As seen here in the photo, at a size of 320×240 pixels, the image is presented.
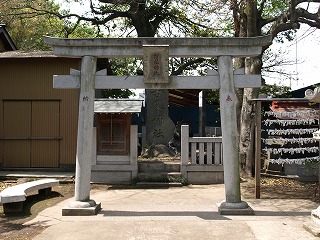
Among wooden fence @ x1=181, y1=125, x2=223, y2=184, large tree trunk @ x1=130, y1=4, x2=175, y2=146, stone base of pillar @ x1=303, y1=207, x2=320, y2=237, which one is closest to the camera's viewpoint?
stone base of pillar @ x1=303, y1=207, x2=320, y2=237

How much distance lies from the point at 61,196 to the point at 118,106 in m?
3.71

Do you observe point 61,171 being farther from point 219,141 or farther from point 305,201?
point 305,201

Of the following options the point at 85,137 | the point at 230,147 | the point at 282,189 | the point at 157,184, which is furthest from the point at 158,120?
A: the point at 230,147

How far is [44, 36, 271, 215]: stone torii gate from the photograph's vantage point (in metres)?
8.45

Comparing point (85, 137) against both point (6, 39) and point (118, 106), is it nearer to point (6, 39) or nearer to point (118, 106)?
point (118, 106)

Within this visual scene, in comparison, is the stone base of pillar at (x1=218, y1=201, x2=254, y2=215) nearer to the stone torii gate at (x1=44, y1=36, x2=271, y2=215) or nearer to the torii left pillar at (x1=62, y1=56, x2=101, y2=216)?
the stone torii gate at (x1=44, y1=36, x2=271, y2=215)

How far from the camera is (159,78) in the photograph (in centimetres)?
854

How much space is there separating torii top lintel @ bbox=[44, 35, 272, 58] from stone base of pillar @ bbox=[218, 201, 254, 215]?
11.3ft

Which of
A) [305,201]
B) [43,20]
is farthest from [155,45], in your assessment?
[43,20]

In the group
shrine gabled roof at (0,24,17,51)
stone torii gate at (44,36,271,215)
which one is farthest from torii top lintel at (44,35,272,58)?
shrine gabled roof at (0,24,17,51)

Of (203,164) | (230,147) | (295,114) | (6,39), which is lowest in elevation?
(203,164)

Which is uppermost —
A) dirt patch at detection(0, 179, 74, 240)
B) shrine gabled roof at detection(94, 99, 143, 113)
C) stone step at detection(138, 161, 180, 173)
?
shrine gabled roof at detection(94, 99, 143, 113)

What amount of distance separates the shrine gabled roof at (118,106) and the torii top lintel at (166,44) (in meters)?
4.05

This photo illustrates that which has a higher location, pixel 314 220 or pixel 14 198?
pixel 14 198
